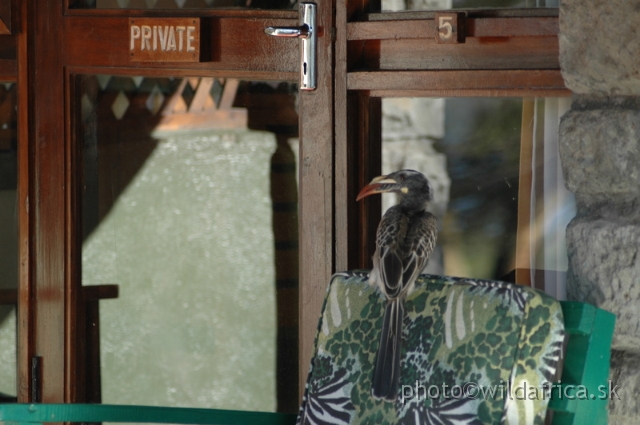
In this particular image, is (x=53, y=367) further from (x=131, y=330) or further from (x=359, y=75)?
(x=359, y=75)

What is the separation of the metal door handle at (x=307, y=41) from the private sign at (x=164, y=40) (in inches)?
14.2

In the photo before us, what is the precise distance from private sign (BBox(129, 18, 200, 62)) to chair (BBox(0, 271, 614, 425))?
3.21 feet

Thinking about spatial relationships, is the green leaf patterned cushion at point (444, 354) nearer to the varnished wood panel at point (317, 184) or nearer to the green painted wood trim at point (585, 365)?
the green painted wood trim at point (585, 365)

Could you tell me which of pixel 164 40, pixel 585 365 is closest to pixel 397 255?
pixel 585 365

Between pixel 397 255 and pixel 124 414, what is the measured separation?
795 mm

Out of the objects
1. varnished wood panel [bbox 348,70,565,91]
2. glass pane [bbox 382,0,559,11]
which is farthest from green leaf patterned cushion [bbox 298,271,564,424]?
glass pane [bbox 382,0,559,11]

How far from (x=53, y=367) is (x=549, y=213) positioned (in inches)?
68.4

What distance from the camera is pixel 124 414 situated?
93.7 inches

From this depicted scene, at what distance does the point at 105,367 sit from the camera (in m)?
3.31

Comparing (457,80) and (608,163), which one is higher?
(457,80)

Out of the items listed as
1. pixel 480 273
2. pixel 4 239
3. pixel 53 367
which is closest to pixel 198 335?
pixel 53 367

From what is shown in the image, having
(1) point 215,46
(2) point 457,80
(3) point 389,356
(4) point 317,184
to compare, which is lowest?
(3) point 389,356

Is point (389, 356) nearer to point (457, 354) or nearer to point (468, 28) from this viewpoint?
point (457, 354)

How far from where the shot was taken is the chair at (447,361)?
2.10 m
